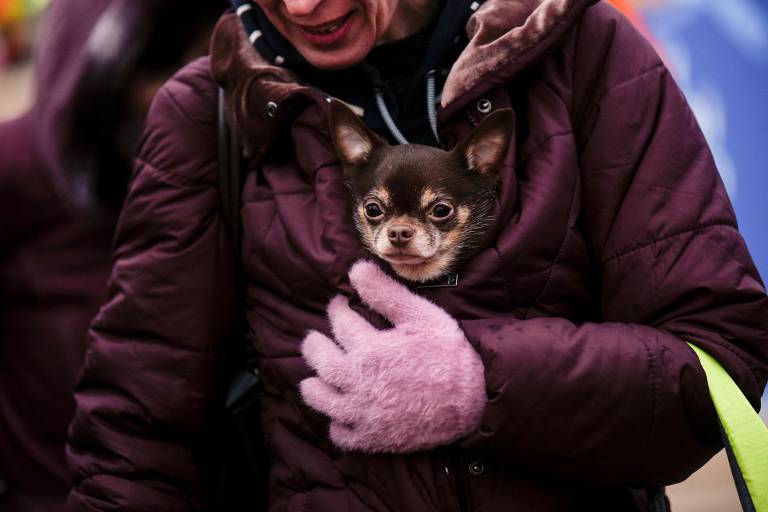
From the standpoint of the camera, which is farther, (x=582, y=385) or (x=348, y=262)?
(x=348, y=262)

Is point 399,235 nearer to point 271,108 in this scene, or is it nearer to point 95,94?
point 271,108

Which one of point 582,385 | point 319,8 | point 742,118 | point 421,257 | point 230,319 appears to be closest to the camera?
point 582,385

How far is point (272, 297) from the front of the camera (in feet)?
5.60

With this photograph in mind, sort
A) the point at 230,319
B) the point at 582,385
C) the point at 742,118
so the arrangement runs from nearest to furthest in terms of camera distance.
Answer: the point at 582,385 < the point at 230,319 < the point at 742,118

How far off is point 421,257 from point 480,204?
0.15m

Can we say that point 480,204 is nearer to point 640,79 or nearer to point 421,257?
point 421,257

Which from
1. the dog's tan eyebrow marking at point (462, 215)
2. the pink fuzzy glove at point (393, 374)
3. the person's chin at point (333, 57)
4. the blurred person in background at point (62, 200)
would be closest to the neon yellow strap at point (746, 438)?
the pink fuzzy glove at point (393, 374)

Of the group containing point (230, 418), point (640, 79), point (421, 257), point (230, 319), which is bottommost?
point (230, 418)

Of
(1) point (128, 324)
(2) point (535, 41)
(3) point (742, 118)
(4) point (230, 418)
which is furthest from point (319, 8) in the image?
(3) point (742, 118)

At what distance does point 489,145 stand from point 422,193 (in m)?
0.15

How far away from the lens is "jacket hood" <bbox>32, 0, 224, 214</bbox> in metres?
2.14

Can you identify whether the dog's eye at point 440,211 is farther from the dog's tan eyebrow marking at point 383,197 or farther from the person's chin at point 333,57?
the person's chin at point 333,57

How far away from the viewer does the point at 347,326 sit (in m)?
1.54

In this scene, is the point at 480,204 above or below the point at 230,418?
above
